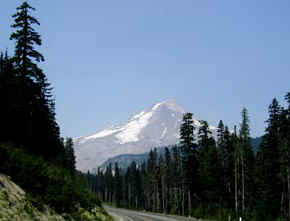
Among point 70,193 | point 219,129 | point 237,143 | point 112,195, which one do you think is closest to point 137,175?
point 112,195

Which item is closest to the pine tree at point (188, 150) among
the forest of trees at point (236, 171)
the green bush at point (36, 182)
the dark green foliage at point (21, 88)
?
the forest of trees at point (236, 171)

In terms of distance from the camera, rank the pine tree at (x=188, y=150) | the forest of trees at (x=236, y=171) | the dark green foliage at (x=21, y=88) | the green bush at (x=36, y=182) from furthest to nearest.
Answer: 1. the pine tree at (x=188, y=150)
2. the forest of trees at (x=236, y=171)
3. the dark green foliage at (x=21, y=88)
4. the green bush at (x=36, y=182)

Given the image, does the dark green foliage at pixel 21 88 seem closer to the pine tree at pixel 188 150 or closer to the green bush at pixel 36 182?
the green bush at pixel 36 182

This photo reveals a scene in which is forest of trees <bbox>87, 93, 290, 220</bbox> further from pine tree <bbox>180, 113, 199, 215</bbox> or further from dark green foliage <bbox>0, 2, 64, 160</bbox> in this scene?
dark green foliage <bbox>0, 2, 64, 160</bbox>

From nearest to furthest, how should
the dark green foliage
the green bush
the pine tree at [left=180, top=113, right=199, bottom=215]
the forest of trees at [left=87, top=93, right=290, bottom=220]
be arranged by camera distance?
1. the green bush
2. the dark green foliage
3. the forest of trees at [left=87, top=93, right=290, bottom=220]
4. the pine tree at [left=180, top=113, right=199, bottom=215]

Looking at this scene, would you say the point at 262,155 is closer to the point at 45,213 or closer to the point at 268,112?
the point at 268,112

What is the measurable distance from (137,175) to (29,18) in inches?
4320

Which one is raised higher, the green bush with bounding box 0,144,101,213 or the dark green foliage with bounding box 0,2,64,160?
the dark green foliage with bounding box 0,2,64,160

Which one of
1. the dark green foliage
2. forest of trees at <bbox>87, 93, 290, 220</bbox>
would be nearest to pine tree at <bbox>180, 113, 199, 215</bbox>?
forest of trees at <bbox>87, 93, 290, 220</bbox>

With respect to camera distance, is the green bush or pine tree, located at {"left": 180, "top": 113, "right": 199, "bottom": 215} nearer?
the green bush

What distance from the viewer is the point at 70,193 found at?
1961 centimetres

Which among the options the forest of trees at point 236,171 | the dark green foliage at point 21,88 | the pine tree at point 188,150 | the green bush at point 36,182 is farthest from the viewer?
the pine tree at point 188,150

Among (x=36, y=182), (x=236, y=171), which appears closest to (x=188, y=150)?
(x=236, y=171)

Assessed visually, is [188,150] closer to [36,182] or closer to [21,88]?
[21,88]
